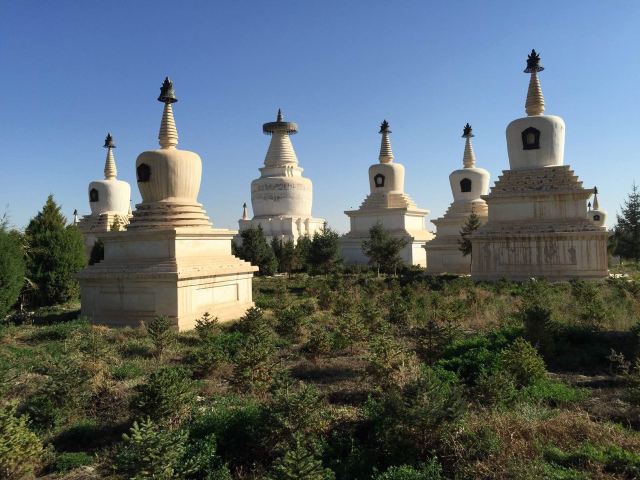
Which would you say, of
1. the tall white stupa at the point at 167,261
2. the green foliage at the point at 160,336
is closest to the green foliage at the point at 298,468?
the green foliage at the point at 160,336

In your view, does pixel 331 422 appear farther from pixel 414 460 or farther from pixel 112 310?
pixel 112 310

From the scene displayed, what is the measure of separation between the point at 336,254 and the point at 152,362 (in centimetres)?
1986

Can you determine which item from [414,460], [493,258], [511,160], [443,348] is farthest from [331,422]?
[511,160]

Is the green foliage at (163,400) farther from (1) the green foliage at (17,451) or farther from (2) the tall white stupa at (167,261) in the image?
(2) the tall white stupa at (167,261)

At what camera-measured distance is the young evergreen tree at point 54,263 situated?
60.8ft

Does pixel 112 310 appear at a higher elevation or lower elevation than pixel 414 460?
higher

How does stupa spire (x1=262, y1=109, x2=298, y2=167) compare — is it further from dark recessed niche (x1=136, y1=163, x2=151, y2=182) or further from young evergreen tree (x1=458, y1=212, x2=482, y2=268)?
dark recessed niche (x1=136, y1=163, x2=151, y2=182)

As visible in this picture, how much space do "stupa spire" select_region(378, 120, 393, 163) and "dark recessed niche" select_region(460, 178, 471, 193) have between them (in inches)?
209

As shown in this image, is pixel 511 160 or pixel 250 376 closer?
pixel 250 376

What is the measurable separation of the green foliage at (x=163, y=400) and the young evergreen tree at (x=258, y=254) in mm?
21306

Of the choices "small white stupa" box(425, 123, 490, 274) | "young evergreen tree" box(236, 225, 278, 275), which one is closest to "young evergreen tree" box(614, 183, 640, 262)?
"small white stupa" box(425, 123, 490, 274)

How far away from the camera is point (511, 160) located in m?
26.0

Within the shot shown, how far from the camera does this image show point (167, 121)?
16.1 metres

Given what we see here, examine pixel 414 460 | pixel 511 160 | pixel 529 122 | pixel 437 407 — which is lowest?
pixel 414 460
